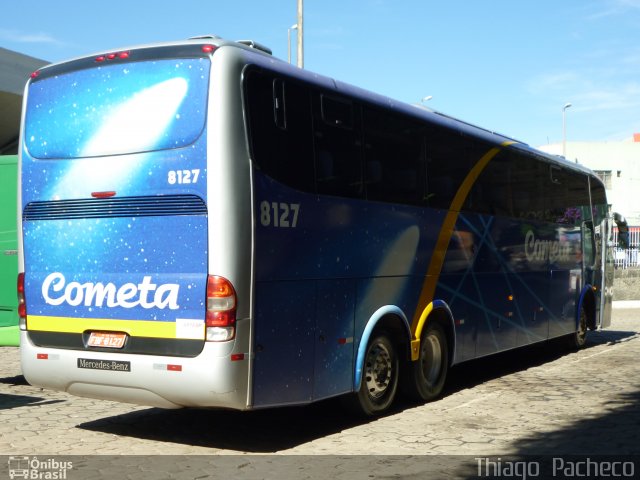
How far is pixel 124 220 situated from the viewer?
740cm

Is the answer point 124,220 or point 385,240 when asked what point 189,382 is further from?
point 385,240

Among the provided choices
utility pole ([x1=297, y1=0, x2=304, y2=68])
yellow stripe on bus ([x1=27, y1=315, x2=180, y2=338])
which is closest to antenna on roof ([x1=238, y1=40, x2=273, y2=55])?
yellow stripe on bus ([x1=27, y1=315, x2=180, y2=338])

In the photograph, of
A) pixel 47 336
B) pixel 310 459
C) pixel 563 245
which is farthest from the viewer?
pixel 563 245

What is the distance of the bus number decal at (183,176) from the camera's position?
7039mm

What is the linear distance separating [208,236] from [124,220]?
920 millimetres

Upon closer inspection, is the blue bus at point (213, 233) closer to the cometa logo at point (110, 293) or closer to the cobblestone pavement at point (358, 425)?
the cometa logo at point (110, 293)

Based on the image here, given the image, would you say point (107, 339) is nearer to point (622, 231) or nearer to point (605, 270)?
point (605, 270)

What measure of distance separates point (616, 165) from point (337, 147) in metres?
63.5

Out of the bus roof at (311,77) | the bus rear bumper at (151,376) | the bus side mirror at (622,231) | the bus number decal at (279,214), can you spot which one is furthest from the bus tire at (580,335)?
the bus rear bumper at (151,376)

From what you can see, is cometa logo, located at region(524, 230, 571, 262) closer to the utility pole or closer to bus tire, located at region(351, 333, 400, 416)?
bus tire, located at region(351, 333, 400, 416)

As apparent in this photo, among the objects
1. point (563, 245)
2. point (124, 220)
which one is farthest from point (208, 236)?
point (563, 245)

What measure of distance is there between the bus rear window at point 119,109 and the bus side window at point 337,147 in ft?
4.43

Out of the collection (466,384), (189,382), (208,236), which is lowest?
(466,384)

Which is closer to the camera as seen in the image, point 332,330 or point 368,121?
point 332,330
